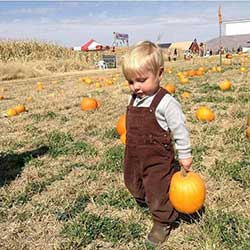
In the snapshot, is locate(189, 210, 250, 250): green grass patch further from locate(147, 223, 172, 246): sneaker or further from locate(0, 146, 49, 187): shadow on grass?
locate(0, 146, 49, 187): shadow on grass

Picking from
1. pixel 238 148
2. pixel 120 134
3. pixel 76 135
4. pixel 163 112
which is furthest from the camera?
pixel 76 135

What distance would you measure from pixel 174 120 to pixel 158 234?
102 cm

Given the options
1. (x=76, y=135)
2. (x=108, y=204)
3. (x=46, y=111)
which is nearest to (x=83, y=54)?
(x=46, y=111)

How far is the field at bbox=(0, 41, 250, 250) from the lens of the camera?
3613mm

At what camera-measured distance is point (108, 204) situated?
4.32 metres

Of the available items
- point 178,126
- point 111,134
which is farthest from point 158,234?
point 111,134

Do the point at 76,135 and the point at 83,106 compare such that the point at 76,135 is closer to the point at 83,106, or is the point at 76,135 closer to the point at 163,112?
the point at 83,106

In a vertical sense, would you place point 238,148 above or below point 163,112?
below

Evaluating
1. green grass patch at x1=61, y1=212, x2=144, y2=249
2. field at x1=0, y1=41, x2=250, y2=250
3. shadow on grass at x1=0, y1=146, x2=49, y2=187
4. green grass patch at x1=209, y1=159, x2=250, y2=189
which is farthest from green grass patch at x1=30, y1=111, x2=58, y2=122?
green grass patch at x1=61, y1=212, x2=144, y2=249

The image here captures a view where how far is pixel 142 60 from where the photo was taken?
318 centimetres

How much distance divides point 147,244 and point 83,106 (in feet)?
20.4

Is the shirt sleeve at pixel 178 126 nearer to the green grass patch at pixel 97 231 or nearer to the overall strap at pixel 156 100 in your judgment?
the overall strap at pixel 156 100

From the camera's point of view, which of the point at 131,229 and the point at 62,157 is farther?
the point at 62,157

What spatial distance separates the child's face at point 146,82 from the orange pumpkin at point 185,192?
0.77 m
